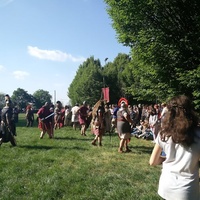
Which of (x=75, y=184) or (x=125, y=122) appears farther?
(x=125, y=122)

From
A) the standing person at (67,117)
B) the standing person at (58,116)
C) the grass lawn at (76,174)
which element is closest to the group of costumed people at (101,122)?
the grass lawn at (76,174)

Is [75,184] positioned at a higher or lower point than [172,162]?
lower

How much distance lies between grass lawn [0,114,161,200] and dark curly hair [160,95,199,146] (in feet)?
9.55

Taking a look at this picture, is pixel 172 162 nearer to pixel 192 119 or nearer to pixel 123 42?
pixel 192 119

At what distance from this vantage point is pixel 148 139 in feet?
47.9

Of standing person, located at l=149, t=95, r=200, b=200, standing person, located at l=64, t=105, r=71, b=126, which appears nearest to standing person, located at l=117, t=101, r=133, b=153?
standing person, located at l=149, t=95, r=200, b=200

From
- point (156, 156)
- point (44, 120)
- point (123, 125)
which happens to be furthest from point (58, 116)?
point (156, 156)

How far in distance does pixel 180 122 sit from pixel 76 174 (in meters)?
4.64

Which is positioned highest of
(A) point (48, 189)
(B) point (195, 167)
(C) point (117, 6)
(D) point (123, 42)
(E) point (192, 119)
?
(C) point (117, 6)

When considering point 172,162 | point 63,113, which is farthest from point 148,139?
point 172,162

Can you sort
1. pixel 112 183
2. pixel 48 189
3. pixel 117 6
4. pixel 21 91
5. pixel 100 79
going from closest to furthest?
pixel 48 189 < pixel 112 183 < pixel 117 6 < pixel 100 79 < pixel 21 91

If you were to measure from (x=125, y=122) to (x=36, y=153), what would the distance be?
10.4 ft

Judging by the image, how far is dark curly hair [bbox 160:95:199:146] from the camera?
9.09 ft

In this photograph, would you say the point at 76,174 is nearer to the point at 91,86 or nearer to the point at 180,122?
the point at 180,122
